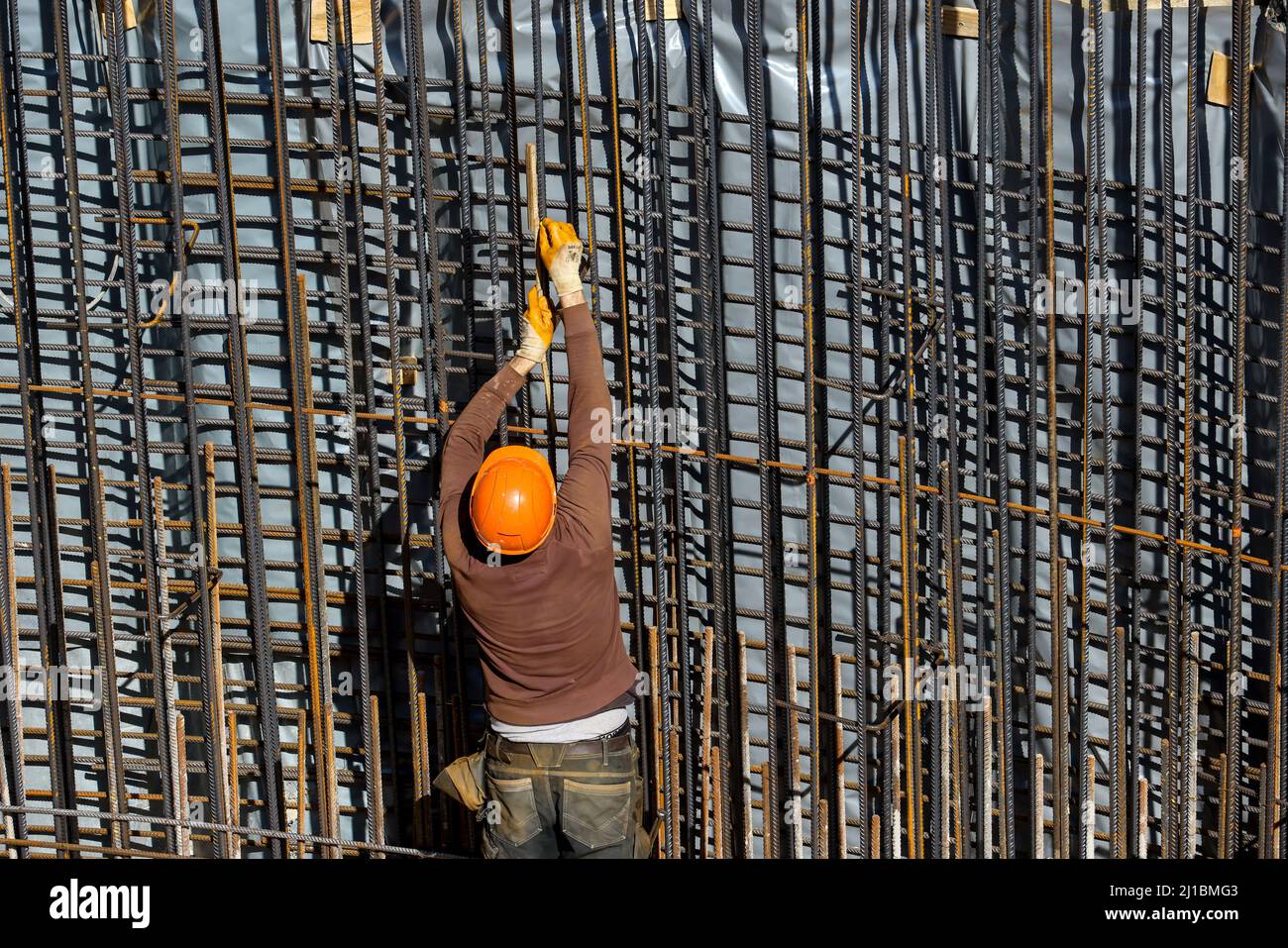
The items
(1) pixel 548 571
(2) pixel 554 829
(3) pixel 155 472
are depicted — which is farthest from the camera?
(3) pixel 155 472

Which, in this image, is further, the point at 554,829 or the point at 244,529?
the point at 244,529

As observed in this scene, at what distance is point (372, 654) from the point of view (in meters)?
6.90

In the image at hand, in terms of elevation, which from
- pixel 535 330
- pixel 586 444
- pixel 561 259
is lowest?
pixel 586 444

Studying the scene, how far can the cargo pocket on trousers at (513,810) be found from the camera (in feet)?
18.0

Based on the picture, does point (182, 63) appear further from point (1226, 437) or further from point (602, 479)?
point (1226, 437)

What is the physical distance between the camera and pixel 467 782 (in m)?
5.71

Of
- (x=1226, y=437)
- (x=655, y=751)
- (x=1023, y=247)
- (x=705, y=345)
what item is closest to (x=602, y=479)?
(x=705, y=345)

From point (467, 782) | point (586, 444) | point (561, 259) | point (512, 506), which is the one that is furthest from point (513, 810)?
point (561, 259)

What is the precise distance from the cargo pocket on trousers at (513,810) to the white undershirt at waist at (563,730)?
0.17m

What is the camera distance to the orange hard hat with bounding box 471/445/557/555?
5.00 metres

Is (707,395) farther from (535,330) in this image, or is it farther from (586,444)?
(586,444)

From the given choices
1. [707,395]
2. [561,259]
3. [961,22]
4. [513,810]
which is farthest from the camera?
[707,395]

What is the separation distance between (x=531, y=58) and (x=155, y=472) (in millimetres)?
2663

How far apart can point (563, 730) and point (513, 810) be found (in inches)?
15.6
